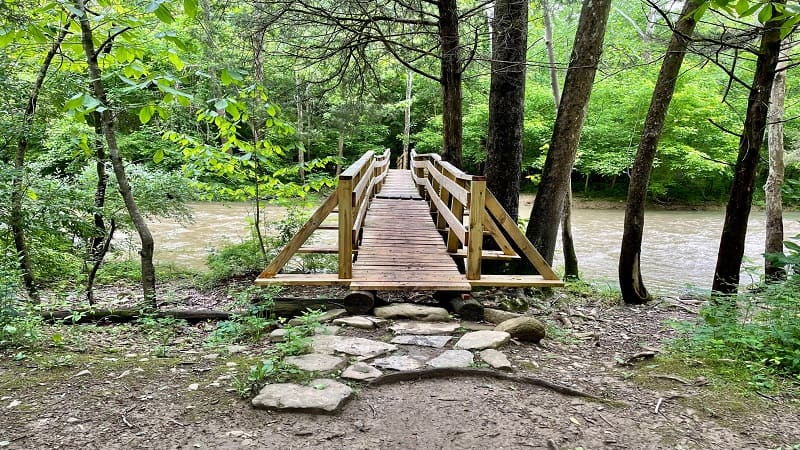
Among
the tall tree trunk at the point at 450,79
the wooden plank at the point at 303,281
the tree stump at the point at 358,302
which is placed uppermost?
the tall tree trunk at the point at 450,79

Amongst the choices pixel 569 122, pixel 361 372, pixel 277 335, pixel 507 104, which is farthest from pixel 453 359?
pixel 507 104

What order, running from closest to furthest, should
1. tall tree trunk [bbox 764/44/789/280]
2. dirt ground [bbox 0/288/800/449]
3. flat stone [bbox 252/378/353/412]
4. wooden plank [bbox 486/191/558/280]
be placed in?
1. dirt ground [bbox 0/288/800/449]
2. flat stone [bbox 252/378/353/412]
3. wooden plank [bbox 486/191/558/280]
4. tall tree trunk [bbox 764/44/789/280]

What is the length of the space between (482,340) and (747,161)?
4.56 meters

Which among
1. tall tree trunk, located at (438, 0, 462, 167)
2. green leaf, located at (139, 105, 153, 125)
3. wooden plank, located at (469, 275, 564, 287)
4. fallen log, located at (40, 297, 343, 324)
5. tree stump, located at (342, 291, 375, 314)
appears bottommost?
fallen log, located at (40, 297, 343, 324)

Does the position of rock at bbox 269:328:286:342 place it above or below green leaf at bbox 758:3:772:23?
below

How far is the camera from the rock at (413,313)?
180 inches

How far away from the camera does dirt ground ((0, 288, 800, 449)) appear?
251 centimetres

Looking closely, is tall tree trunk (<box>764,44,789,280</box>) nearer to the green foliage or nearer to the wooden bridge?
the green foliage

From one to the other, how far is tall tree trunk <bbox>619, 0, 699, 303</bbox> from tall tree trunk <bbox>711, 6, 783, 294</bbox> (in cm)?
95

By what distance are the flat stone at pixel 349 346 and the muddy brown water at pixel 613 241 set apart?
17.6ft

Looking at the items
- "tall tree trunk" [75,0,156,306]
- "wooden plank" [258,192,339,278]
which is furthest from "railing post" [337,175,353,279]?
"tall tree trunk" [75,0,156,306]

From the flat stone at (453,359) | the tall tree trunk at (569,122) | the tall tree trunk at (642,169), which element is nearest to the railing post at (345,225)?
the flat stone at (453,359)

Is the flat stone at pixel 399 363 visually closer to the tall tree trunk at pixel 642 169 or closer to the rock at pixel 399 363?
the rock at pixel 399 363

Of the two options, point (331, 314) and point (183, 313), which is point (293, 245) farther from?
point (183, 313)
